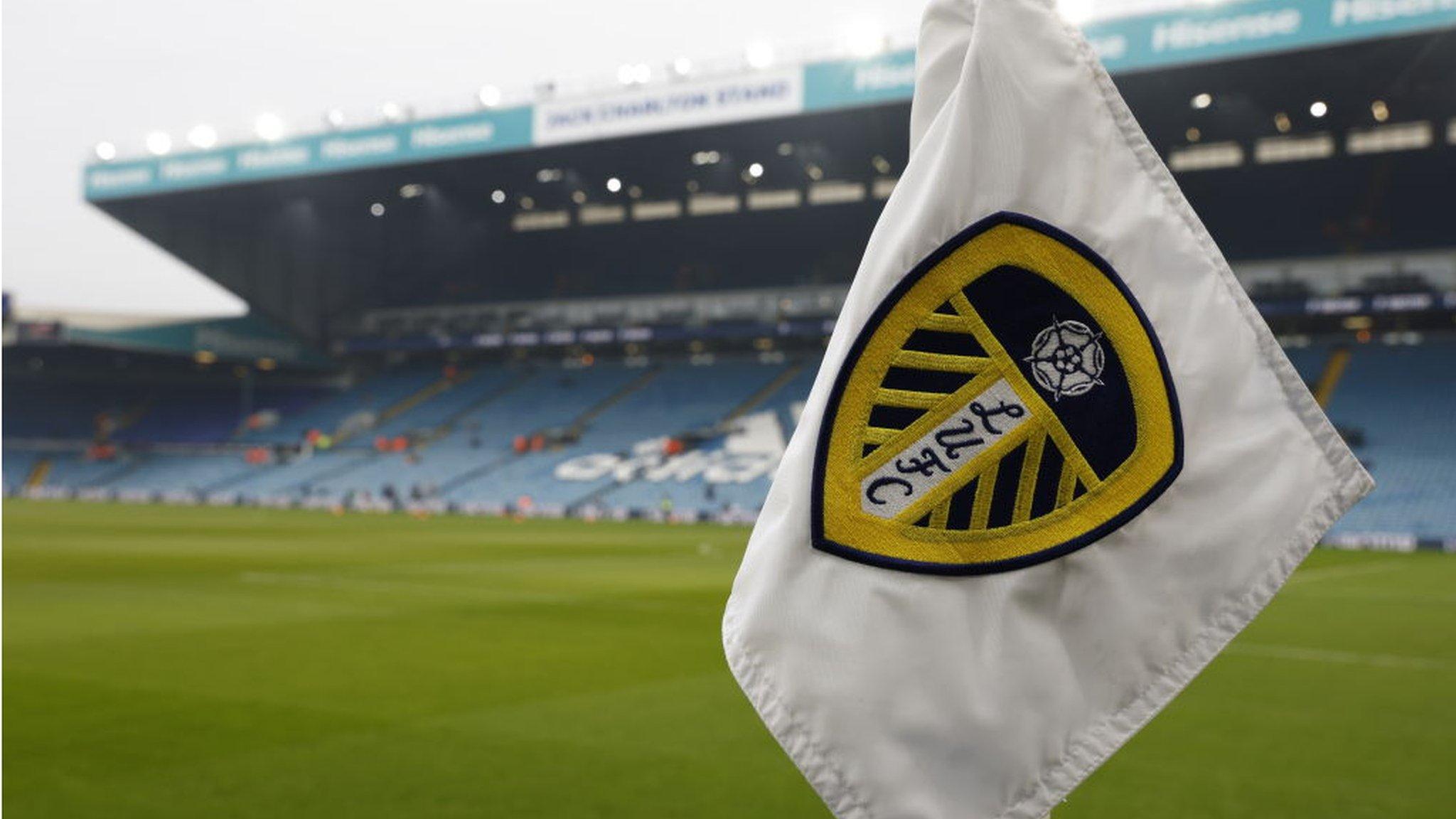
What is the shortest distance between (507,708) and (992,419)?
7.26 meters

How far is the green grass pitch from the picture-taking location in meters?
6.20

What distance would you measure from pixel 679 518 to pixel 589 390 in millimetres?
13367

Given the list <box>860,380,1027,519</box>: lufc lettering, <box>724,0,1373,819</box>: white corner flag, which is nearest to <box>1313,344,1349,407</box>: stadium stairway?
<box>724,0,1373,819</box>: white corner flag

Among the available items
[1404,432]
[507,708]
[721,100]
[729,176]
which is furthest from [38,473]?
[507,708]

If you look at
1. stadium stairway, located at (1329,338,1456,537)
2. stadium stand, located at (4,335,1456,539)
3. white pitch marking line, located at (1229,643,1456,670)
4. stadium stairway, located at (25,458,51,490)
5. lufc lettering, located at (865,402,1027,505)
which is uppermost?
lufc lettering, located at (865,402,1027,505)

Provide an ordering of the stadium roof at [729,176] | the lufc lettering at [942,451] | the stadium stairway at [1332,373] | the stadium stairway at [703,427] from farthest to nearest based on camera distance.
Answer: the stadium stairway at [703,427]
the stadium stairway at [1332,373]
the stadium roof at [729,176]
the lufc lettering at [942,451]

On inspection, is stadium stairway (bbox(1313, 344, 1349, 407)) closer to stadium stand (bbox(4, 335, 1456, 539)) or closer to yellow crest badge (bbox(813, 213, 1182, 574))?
stadium stand (bbox(4, 335, 1456, 539))

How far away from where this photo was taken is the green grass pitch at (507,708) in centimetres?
620

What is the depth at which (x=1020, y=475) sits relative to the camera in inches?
62.3

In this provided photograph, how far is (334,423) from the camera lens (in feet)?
167

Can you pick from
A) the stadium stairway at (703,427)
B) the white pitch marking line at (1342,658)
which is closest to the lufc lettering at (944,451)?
the white pitch marking line at (1342,658)

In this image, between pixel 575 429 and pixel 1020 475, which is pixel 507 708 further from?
pixel 575 429

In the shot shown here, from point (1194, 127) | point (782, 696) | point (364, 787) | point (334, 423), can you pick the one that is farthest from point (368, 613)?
point (334, 423)

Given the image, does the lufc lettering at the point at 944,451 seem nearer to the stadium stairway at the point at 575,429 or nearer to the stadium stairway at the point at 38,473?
the stadium stairway at the point at 575,429
